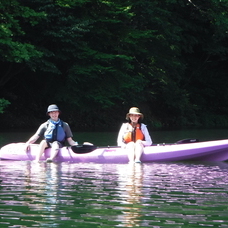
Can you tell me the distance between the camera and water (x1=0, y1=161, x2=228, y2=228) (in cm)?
651

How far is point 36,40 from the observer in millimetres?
23453

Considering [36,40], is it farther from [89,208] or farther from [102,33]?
[89,208]

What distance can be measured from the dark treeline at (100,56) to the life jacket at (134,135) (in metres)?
9.44

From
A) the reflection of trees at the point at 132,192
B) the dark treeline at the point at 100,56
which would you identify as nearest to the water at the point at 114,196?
the reflection of trees at the point at 132,192

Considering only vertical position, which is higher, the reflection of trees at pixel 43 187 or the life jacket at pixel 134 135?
the life jacket at pixel 134 135

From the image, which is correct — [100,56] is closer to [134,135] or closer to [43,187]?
[134,135]

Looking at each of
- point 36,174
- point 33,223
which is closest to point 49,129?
point 36,174

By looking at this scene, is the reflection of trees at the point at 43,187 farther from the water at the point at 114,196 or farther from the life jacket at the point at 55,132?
the life jacket at the point at 55,132

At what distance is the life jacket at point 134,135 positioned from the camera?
12.3 meters

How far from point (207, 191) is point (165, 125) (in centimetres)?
2400

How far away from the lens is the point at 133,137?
40.6 ft

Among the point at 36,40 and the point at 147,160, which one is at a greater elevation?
the point at 36,40

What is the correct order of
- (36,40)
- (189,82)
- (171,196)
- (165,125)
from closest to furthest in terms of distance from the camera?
1. (171,196)
2. (36,40)
3. (165,125)
4. (189,82)

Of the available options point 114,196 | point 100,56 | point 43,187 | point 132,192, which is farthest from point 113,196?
point 100,56
